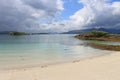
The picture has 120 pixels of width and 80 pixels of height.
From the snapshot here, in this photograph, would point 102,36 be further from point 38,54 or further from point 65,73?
point 65,73

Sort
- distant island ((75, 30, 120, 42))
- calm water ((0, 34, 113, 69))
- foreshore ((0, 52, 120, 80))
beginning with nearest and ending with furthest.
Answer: foreshore ((0, 52, 120, 80)), calm water ((0, 34, 113, 69)), distant island ((75, 30, 120, 42))

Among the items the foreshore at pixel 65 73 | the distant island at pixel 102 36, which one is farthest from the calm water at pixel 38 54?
the distant island at pixel 102 36

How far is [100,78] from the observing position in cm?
1174

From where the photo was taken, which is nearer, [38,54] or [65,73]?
[65,73]

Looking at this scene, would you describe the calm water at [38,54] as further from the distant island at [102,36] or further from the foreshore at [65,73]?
the distant island at [102,36]

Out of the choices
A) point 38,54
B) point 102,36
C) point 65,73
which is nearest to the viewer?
point 65,73

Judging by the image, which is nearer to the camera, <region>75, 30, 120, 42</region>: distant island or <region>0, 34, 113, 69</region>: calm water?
<region>0, 34, 113, 69</region>: calm water

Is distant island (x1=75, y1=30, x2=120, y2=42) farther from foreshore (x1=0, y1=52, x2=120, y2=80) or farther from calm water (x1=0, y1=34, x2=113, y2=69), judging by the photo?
foreshore (x1=0, y1=52, x2=120, y2=80)

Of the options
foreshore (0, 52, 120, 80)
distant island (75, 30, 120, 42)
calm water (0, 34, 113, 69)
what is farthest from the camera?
distant island (75, 30, 120, 42)

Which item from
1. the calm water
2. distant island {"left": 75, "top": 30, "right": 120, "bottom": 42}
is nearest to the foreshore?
the calm water

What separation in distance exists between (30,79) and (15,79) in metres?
0.91

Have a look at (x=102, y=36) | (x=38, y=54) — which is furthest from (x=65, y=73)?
(x=102, y=36)

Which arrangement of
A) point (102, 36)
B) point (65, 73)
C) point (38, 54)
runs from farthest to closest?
point (102, 36)
point (38, 54)
point (65, 73)

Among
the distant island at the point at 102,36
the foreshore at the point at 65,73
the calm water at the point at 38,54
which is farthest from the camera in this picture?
the distant island at the point at 102,36
